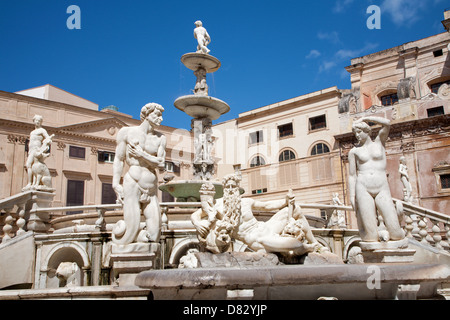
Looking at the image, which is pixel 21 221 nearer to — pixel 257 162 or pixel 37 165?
pixel 37 165

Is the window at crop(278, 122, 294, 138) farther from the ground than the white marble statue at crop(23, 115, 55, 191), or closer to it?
farther from the ground

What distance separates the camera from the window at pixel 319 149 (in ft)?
101

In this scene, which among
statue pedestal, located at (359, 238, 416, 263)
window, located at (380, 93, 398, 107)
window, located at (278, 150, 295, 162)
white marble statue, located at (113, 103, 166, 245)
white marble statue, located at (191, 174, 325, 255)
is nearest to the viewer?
white marble statue, located at (191, 174, 325, 255)

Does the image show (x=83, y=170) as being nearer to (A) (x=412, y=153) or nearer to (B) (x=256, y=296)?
(A) (x=412, y=153)

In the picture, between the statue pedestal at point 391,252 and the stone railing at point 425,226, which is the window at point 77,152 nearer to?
the stone railing at point 425,226

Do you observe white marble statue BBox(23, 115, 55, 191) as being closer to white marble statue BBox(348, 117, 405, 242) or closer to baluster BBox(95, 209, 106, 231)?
baluster BBox(95, 209, 106, 231)

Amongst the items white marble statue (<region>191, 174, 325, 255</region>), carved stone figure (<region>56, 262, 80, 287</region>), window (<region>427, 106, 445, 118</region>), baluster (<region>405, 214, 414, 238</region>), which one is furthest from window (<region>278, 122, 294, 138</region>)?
carved stone figure (<region>56, 262, 80, 287</region>)

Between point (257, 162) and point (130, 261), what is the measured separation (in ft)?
96.9

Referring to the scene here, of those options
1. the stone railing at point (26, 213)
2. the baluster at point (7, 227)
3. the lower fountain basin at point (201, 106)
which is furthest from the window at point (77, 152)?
the baluster at point (7, 227)

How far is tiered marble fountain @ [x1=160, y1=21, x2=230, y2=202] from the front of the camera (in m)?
11.7

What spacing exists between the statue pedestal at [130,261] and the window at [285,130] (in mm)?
29046

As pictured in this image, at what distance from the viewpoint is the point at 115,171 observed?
5.84 meters

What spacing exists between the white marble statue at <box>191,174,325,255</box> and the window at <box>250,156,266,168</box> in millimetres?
28667
